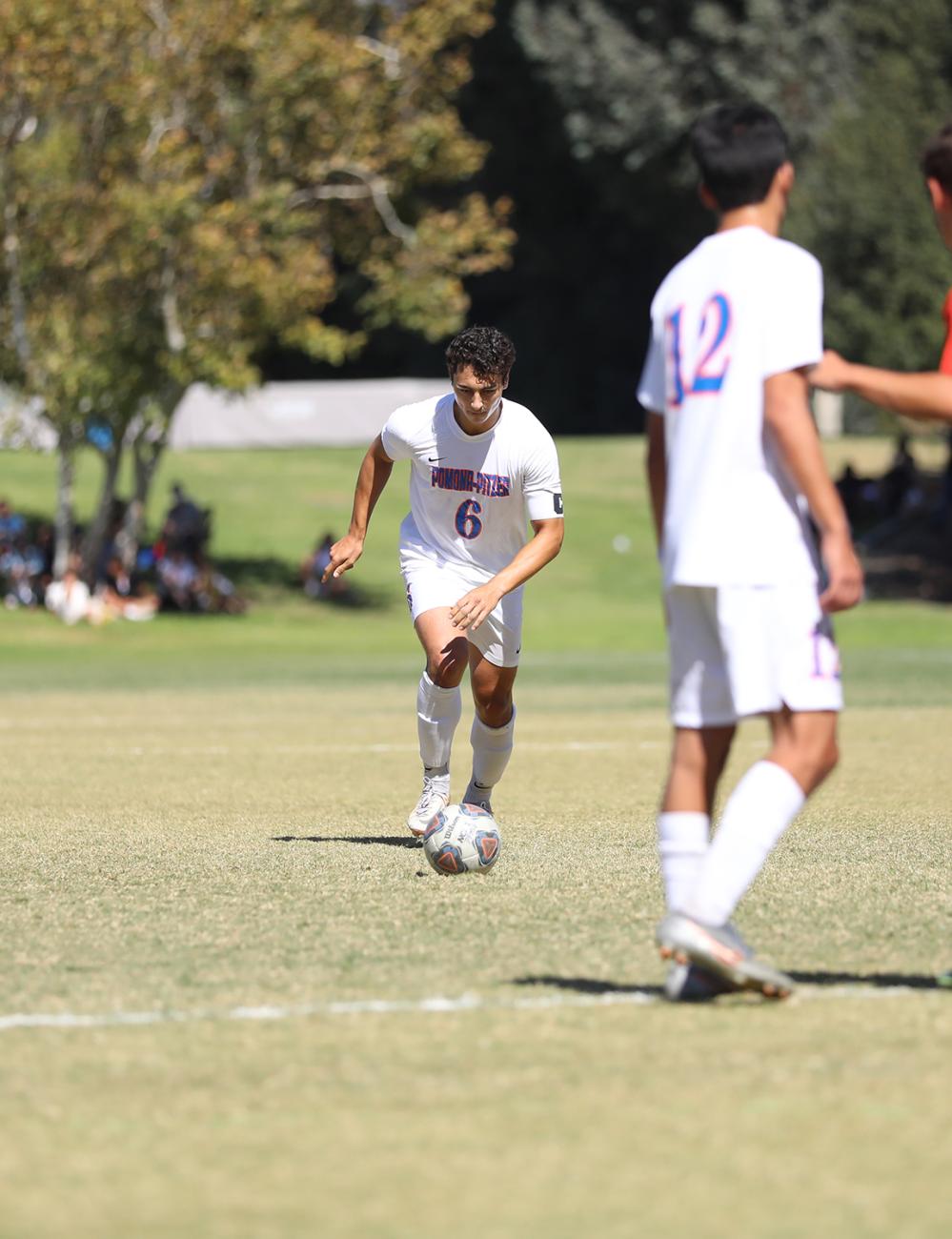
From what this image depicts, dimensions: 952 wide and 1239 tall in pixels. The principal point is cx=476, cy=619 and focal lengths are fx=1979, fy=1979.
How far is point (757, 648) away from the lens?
5.20 meters

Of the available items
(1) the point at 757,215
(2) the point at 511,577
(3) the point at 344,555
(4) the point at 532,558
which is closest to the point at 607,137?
(3) the point at 344,555

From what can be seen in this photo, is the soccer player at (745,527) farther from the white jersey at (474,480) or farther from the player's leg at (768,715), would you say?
the white jersey at (474,480)

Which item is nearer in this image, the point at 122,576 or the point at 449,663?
the point at 449,663

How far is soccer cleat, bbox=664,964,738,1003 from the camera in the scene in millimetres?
5363

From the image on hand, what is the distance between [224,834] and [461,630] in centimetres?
173

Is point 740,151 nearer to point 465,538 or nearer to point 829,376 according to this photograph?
point 829,376

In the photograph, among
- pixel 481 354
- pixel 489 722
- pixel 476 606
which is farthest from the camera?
pixel 489 722

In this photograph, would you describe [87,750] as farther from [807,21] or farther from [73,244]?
[807,21]

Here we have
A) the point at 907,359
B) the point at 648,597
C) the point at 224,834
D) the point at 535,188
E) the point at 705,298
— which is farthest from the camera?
the point at 535,188

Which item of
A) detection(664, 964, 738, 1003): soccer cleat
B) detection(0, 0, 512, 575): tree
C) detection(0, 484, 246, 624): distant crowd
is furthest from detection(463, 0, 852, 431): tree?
detection(664, 964, 738, 1003): soccer cleat

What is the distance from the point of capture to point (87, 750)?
46.6 feet

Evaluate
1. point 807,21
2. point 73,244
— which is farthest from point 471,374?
point 807,21

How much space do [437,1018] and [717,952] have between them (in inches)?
29.6

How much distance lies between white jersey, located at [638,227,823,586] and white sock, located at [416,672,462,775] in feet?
12.4
